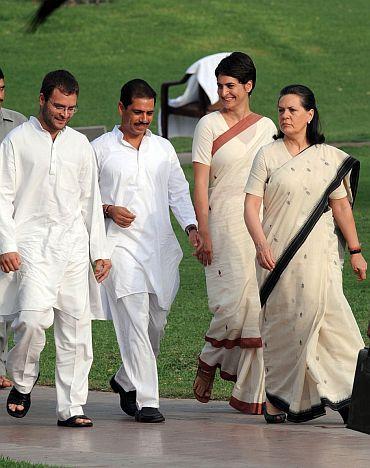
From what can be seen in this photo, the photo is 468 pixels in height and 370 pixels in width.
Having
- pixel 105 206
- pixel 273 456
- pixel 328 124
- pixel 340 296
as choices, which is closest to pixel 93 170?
pixel 105 206

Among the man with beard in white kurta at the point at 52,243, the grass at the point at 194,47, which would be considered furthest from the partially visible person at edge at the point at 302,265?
the grass at the point at 194,47

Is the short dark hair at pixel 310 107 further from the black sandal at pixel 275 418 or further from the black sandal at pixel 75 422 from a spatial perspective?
the black sandal at pixel 75 422

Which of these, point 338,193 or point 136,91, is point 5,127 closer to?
point 136,91

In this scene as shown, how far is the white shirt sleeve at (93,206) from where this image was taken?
7.59 m

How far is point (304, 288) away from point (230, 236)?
0.73 m

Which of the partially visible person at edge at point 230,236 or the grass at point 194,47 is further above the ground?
the grass at point 194,47

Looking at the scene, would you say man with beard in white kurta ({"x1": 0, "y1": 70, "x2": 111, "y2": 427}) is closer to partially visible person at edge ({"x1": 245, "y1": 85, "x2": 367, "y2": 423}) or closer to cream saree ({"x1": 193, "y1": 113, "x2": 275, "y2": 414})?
cream saree ({"x1": 193, "y1": 113, "x2": 275, "y2": 414})

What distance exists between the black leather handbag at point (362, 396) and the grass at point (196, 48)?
51.7 ft

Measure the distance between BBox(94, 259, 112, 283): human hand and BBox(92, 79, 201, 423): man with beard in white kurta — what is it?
0.18m

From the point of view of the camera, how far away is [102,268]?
24.8 ft

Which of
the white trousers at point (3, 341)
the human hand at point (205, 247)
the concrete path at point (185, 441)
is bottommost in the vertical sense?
the concrete path at point (185, 441)

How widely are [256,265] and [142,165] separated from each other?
0.84m

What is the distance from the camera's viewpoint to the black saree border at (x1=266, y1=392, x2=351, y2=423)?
24.1 feet

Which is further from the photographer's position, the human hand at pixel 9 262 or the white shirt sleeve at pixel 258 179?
the white shirt sleeve at pixel 258 179
